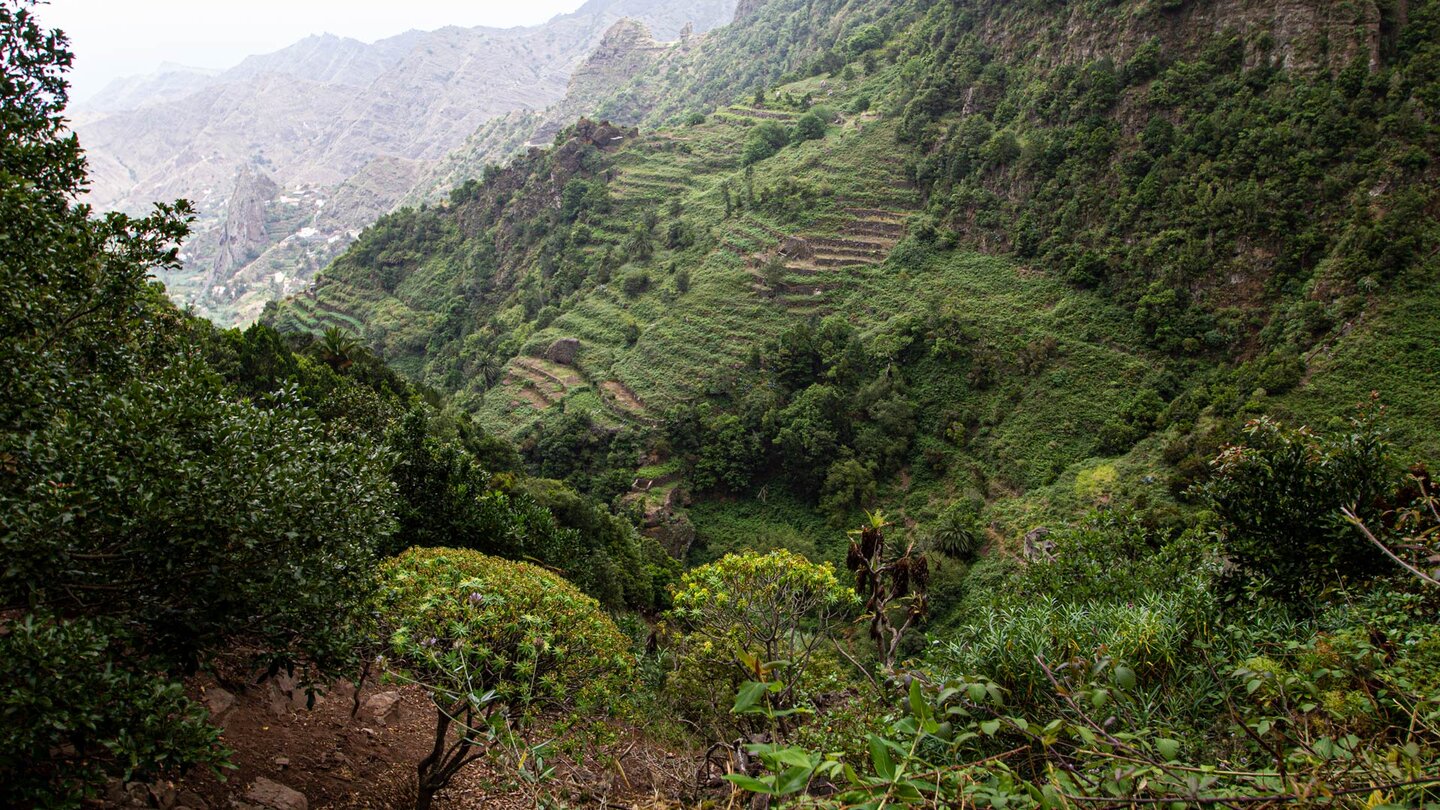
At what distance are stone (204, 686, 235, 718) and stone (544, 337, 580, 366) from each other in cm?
4721

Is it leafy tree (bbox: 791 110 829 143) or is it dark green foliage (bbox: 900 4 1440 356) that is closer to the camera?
dark green foliage (bbox: 900 4 1440 356)

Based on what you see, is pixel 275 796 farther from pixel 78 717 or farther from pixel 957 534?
pixel 957 534

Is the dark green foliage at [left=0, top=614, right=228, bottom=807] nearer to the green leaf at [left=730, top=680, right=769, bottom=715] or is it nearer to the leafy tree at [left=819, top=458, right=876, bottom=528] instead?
the green leaf at [left=730, top=680, right=769, bottom=715]

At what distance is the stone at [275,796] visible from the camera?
7.71 m

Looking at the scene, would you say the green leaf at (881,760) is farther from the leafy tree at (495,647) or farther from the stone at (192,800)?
the stone at (192,800)

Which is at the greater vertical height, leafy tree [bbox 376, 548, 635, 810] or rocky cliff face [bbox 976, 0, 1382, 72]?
rocky cliff face [bbox 976, 0, 1382, 72]

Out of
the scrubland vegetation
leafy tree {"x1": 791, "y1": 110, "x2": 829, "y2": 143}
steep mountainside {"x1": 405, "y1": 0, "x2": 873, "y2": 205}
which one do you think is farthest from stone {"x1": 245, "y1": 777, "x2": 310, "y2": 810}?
steep mountainside {"x1": 405, "y1": 0, "x2": 873, "y2": 205}

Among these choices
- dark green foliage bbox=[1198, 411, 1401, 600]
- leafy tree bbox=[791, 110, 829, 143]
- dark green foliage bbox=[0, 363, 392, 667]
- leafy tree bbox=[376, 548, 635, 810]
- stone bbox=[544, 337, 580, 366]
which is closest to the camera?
dark green foliage bbox=[0, 363, 392, 667]

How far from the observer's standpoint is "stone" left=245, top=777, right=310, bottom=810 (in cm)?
771

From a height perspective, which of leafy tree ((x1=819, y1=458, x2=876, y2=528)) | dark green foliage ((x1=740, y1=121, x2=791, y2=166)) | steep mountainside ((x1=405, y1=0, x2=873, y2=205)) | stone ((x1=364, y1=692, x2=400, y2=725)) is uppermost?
steep mountainside ((x1=405, y1=0, x2=873, y2=205))

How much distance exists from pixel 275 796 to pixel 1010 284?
1864 inches

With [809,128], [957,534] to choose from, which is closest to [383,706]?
[957,534]

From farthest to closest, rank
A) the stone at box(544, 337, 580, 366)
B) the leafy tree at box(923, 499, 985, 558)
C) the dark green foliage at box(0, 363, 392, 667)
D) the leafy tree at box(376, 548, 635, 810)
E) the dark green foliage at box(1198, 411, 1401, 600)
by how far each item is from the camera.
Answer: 1. the stone at box(544, 337, 580, 366)
2. the leafy tree at box(923, 499, 985, 558)
3. the dark green foliage at box(1198, 411, 1401, 600)
4. the leafy tree at box(376, 548, 635, 810)
5. the dark green foliage at box(0, 363, 392, 667)

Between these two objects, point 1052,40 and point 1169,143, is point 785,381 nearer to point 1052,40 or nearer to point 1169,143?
point 1169,143
